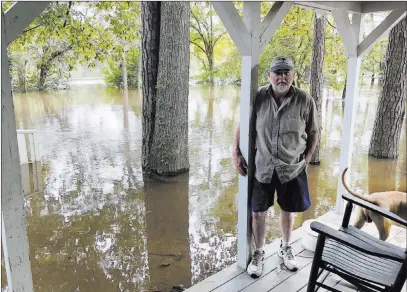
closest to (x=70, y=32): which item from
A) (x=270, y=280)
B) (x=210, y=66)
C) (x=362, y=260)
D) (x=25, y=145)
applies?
(x=25, y=145)

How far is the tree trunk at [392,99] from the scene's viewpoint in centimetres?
667

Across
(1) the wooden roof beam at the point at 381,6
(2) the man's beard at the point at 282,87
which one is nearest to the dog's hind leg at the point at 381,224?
(2) the man's beard at the point at 282,87

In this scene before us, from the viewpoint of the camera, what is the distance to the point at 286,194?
2.47 m

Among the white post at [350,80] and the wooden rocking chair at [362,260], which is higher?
the white post at [350,80]

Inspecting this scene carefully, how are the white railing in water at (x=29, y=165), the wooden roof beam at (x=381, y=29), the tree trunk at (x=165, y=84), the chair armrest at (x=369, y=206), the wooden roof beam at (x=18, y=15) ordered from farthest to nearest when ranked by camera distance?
the tree trunk at (x=165, y=84) → the white railing in water at (x=29, y=165) → the wooden roof beam at (x=381, y=29) → the chair armrest at (x=369, y=206) → the wooden roof beam at (x=18, y=15)

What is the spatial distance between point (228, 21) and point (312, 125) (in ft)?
2.98

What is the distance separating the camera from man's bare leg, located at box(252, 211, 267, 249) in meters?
2.57

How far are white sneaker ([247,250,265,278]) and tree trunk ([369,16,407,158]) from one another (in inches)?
209

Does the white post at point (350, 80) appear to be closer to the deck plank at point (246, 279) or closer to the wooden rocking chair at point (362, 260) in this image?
the deck plank at point (246, 279)

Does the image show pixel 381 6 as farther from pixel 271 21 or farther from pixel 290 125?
pixel 290 125

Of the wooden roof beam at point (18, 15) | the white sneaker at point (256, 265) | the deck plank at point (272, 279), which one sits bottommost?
the deck plank at point (272, 279)

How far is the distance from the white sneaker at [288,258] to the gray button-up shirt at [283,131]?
64 cm

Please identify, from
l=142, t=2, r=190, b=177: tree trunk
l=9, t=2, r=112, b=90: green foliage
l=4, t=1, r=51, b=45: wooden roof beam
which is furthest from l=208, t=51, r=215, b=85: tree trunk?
l=4, t=1, r=51, b=45: wooden roof beam

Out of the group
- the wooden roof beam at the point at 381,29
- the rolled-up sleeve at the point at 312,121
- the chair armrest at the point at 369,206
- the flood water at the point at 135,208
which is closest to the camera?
the chair armrest at the point at 369,206
